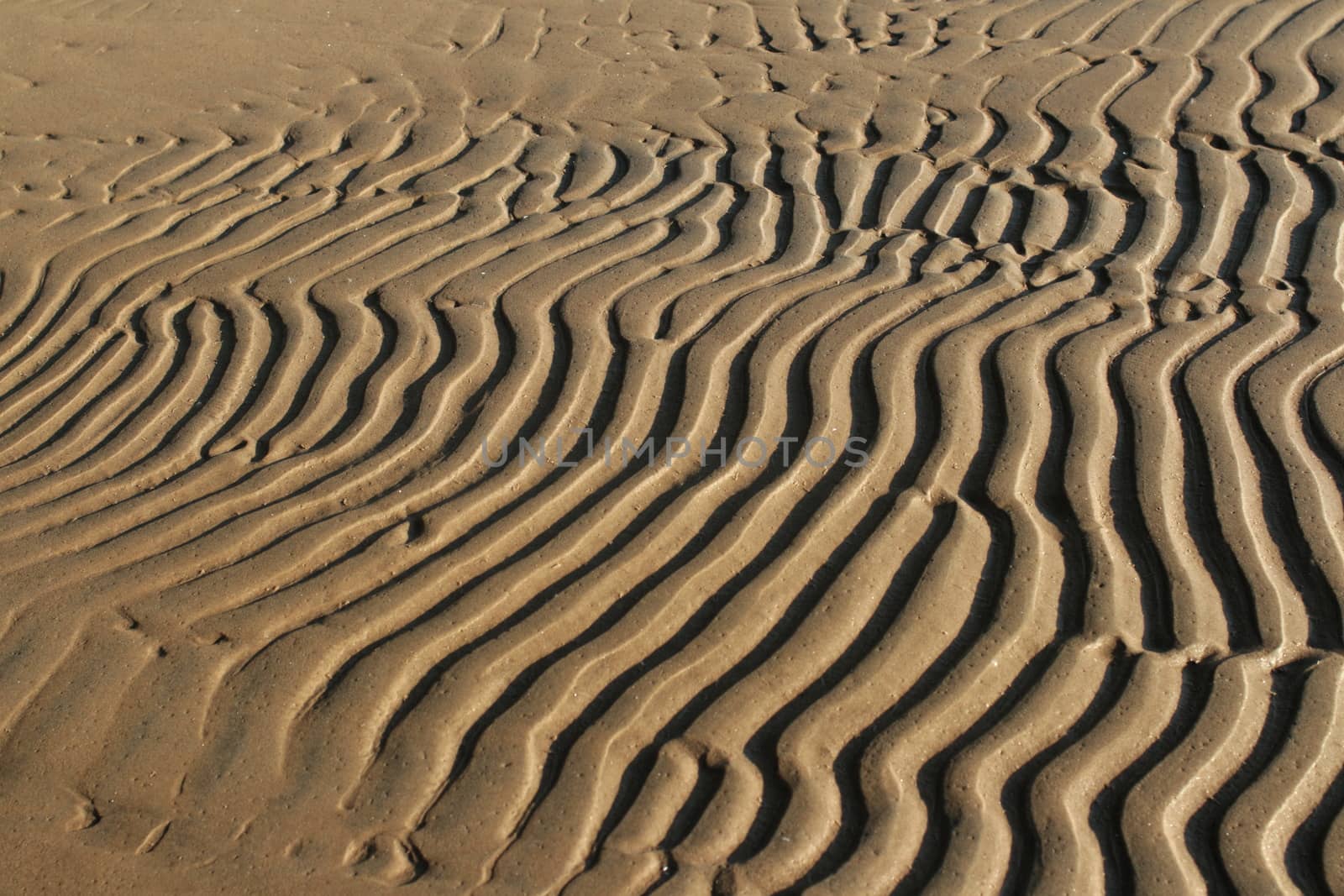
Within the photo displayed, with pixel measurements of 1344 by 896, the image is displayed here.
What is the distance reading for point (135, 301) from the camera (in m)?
4.58

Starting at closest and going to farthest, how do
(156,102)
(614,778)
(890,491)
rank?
1. (614,778)
2. (890,491)
3. (156,102)

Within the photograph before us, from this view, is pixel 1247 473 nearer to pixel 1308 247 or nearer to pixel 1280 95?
pixel 1308 247

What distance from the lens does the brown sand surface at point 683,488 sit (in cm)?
272

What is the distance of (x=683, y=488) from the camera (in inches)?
140

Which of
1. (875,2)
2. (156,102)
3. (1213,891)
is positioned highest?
(875,2)

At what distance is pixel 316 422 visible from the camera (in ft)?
12.7

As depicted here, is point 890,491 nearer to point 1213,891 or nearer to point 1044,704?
point 1044,704

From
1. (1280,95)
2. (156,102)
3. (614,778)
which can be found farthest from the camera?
(156,102)

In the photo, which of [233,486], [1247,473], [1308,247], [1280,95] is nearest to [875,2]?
[1280,95]

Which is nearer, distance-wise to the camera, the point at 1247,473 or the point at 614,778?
the point at 614,778

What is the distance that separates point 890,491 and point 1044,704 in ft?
2.69

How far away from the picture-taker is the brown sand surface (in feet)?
8.92

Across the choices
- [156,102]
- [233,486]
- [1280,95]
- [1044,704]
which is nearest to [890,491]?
[1044,704]

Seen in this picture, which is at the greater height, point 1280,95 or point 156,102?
point 1280,95
